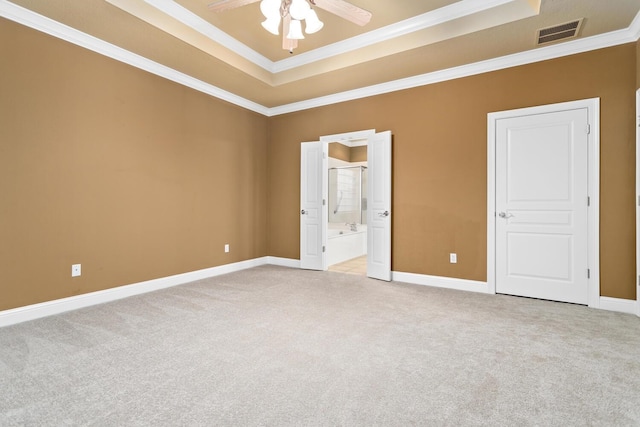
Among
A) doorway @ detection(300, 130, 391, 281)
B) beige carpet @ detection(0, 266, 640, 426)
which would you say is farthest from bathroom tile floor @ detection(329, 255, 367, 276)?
beige carpet @ detection(0, 266, 640, 426)

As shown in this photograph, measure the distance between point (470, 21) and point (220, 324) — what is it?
393 centimetres

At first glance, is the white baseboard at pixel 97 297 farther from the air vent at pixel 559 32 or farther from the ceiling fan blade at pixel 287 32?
the air vent at pixel 559 32

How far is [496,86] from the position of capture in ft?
→ 12.8

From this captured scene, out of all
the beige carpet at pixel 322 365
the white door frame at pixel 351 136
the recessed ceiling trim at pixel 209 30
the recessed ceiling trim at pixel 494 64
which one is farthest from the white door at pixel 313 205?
the beige carpet at pixel 322 365

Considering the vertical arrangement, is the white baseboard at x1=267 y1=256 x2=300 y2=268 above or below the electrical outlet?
below

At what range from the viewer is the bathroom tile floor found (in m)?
5.35

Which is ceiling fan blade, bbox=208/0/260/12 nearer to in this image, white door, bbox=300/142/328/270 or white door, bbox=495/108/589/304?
white door, bbox=300/142/328/270

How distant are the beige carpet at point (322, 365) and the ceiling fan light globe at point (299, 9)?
253 cm

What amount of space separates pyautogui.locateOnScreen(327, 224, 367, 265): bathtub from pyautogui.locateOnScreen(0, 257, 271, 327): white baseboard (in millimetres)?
1889

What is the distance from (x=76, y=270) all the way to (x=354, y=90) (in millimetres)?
4350

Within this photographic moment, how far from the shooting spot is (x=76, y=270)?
332 centimetres

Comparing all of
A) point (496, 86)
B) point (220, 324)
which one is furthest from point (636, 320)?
point (220, 324)

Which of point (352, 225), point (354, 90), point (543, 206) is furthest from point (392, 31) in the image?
point (352, 225)

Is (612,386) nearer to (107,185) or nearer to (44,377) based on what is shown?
(44,377)
